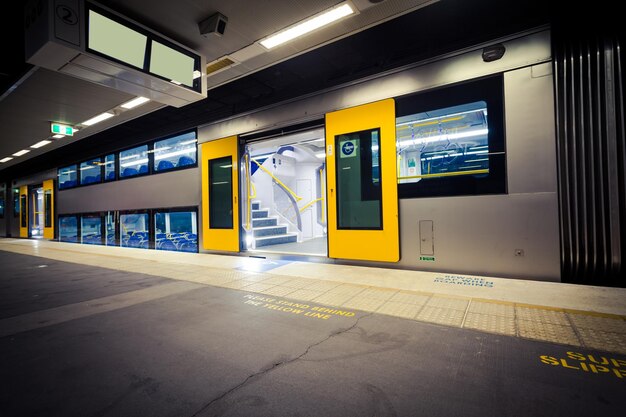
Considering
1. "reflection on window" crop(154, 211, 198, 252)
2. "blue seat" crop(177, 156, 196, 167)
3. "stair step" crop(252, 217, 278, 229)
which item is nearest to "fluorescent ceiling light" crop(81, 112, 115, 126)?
"blue seat" crop(177, 156, 196, 167)

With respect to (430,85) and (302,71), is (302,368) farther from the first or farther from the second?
(302,71)

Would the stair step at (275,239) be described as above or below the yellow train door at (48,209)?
below

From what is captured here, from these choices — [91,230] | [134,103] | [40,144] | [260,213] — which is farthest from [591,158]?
[91,230]

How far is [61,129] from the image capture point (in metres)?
8.07

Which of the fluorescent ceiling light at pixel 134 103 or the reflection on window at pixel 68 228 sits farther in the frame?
the reflection on window at pixel 68 228

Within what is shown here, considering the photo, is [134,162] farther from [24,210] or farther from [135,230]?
[24,210]

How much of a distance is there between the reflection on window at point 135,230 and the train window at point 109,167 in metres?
1.55

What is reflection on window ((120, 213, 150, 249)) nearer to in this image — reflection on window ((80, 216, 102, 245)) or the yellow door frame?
reflection on window ((80, 216, 102, 245))

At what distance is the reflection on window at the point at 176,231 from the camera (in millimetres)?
7898

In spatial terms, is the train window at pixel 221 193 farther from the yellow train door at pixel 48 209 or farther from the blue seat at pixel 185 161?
the yellow train door at pixel 48 209

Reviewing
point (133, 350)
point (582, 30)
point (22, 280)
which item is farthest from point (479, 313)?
point (22, 280)

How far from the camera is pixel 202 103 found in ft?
23.8

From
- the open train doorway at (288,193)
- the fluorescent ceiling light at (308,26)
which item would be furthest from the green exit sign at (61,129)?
the fluorescent ceiling light at (308,26)

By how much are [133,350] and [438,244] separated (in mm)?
3867
